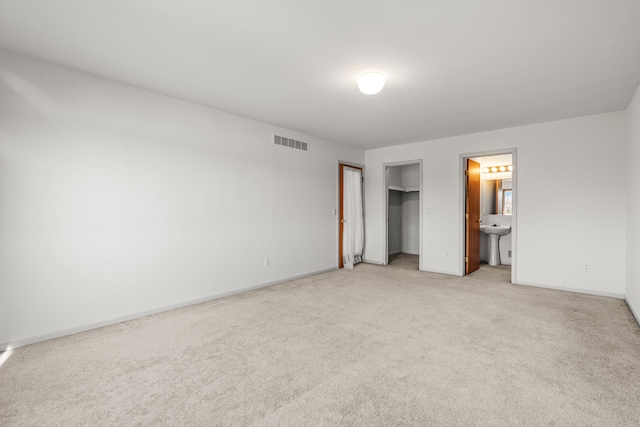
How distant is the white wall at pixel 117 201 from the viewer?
2.75 meters

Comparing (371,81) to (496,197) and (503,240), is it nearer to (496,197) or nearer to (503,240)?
(496,197)

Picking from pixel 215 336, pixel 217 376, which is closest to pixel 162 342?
pixel 215 336

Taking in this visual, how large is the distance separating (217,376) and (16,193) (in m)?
2.42

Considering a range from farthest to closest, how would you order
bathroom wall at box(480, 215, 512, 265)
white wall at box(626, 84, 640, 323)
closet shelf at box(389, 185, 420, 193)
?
closet shelf at box(389, 185, 420, 193), bathroom wall at box(480, 215, 512, 265), white wall at box(626, 84, 640, 323)

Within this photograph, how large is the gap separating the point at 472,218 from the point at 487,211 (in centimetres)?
142

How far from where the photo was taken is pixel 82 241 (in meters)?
3.06

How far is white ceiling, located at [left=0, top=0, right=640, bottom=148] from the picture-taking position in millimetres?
2123

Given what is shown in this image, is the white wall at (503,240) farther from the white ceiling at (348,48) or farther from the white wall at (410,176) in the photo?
the white ceiling at (348,48)

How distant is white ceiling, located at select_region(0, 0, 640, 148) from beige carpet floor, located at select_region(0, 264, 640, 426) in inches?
101

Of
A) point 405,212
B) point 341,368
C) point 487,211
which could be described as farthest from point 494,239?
point 341,368

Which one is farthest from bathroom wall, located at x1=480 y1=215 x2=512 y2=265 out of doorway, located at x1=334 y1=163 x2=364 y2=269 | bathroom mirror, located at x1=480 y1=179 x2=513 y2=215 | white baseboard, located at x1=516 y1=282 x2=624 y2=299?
doorway, located at x1=334 y1=163 x2=364 y2=269

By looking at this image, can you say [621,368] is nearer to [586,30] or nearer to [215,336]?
[586,30]

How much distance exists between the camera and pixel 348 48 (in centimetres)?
262

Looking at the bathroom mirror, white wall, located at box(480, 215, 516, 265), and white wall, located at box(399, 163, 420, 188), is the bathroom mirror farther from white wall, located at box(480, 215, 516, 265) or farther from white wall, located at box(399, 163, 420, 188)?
white wall, located at box(399, 163, 420, 188)
